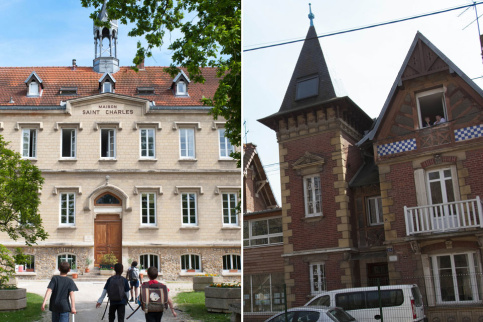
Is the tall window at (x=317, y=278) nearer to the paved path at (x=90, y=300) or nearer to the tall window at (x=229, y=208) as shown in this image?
the paved path at (x=90, y=300)

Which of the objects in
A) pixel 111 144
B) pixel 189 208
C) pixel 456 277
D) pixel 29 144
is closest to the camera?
pixel 456 277

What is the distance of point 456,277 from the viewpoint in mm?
3152

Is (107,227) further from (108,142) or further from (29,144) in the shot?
(29,144)

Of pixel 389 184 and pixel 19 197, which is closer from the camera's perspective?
pixel 389 184

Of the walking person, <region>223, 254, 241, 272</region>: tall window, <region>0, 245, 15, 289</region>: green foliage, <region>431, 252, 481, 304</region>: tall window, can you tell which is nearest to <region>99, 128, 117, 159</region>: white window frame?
<region>0, 245, 15, 289</region>: green foliage

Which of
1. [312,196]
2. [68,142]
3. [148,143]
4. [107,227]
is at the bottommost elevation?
[312,196]

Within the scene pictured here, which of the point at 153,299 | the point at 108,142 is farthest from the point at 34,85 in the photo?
the point at 153,299

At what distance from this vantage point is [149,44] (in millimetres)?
7797

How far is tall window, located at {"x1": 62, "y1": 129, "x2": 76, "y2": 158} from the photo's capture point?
1194cm

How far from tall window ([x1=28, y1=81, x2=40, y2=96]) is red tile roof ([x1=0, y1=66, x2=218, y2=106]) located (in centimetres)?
12

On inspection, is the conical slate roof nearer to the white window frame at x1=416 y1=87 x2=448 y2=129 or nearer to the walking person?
the white window frame at x1=416 y1=87 x2=448 y2=129

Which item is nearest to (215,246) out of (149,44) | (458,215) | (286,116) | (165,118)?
(165,118)

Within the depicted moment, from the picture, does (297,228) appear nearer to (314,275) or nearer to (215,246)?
(314,275)

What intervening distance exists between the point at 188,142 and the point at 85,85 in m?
3.90
